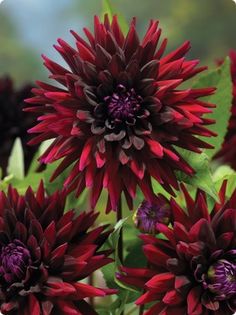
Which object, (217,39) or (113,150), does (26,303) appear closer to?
(113,150)

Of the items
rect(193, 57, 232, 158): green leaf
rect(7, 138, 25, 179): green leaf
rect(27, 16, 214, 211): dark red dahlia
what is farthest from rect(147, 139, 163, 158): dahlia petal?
rect(7, 138, 25, 179): green leaf

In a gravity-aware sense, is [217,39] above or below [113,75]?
above

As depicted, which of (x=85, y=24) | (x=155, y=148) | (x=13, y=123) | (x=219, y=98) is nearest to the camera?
(x=155, y=148)

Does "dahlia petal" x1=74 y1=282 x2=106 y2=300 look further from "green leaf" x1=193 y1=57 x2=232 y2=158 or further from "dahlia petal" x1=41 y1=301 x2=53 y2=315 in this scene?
"green leaf" x1=193 y1=57 x2=232 y2=158

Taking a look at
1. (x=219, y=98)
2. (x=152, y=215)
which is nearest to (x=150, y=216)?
(x=152, y=215)

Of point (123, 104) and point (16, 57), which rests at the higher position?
point (16, 57)

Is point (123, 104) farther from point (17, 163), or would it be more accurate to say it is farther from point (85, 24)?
point (85, 24)

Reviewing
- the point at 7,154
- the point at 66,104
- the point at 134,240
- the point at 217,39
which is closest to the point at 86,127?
the point at 66,104
